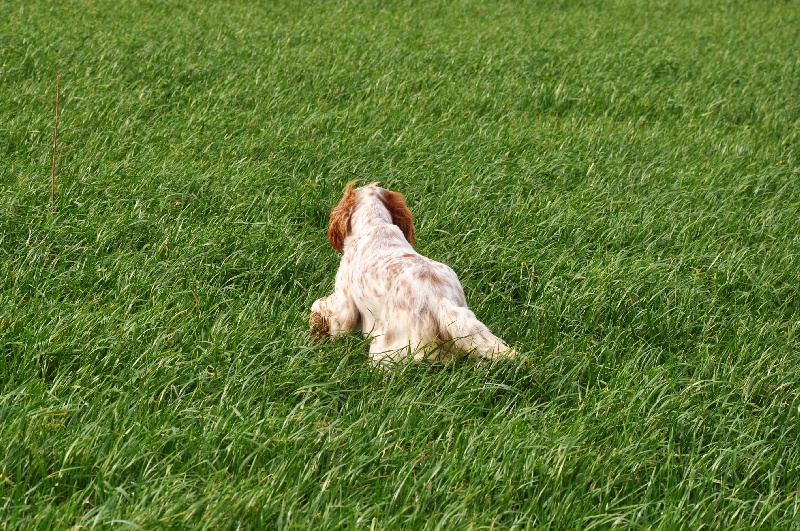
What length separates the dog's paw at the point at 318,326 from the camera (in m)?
4.10

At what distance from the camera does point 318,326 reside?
13.5 ft

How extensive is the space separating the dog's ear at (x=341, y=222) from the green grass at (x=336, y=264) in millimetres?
263

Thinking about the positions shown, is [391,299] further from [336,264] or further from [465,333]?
[336,264]

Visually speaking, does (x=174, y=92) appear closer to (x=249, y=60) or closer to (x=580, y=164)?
(x=249, y=60)

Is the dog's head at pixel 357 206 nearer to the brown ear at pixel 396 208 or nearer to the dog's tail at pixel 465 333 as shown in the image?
the brown ear at pixel 396 208

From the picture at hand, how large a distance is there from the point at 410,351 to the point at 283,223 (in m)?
1.89

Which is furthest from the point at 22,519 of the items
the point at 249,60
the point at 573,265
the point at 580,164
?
the point at 249,60

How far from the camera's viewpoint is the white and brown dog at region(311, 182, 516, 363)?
3738mm

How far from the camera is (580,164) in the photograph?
6961mm

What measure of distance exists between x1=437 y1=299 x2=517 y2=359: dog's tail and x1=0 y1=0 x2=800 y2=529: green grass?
0.32ft

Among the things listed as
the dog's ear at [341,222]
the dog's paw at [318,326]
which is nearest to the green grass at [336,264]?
the dog's paw at [318,326]

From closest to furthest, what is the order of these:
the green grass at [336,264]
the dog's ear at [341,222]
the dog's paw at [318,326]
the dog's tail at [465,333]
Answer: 1. the green grass at [336,264]
2. the dog's tail at [465,333]
3. the dog's paw at [318,326]
4. the dog's ear at [341,222]

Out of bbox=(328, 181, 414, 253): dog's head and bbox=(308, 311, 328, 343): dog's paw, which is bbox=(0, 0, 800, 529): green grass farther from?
bbox=(328, 181, 414, 253): dog's head

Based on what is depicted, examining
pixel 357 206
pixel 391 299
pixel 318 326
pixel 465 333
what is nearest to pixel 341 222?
pixel 357 206
